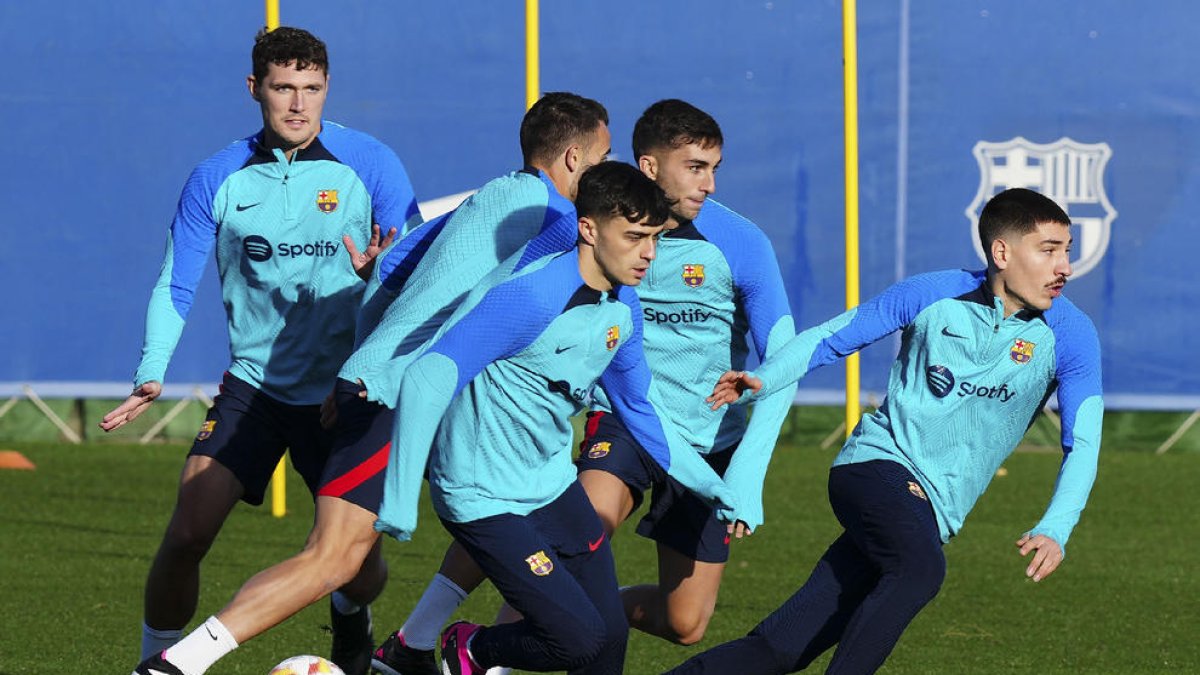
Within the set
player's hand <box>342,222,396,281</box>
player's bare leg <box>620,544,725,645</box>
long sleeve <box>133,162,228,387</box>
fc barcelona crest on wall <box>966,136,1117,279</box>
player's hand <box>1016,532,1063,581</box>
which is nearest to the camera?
player's hand <box>1016,532,1063,581</box>

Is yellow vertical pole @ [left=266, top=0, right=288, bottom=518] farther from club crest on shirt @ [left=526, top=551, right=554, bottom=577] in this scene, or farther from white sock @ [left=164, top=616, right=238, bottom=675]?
club crest on shirt @ [left=526, top=551, right=554, bottom=577]

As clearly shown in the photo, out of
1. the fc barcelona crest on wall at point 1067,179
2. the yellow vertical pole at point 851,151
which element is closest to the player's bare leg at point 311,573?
the yellow vertical pole at point 851,151

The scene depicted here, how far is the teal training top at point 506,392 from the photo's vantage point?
5055 millimetres

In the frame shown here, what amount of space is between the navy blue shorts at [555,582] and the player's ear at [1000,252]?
4.82 feet

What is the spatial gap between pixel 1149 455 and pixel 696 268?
767 cm

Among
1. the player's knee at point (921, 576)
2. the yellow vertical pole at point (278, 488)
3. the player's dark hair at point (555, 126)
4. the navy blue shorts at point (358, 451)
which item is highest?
the player's dark hair at point (555, 126)

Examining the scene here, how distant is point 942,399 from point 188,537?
2436 millimetres

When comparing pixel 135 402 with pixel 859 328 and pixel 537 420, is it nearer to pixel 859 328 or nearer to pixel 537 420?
pixel 537 420

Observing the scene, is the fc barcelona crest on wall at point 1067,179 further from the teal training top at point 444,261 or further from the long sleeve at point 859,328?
the teal training top at point 444,261

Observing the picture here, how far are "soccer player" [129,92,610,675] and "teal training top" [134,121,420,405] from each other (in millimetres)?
354

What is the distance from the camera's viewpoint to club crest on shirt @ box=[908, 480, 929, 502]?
5715mm

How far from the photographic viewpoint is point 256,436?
6316mm

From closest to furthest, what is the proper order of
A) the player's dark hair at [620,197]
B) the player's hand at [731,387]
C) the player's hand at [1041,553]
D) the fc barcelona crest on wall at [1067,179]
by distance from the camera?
the player's dark hair at [620,197] < the player's hand at [1041,553] < the player's hand at [731,387] < the fc barcelona crest on wall at [1067,179]

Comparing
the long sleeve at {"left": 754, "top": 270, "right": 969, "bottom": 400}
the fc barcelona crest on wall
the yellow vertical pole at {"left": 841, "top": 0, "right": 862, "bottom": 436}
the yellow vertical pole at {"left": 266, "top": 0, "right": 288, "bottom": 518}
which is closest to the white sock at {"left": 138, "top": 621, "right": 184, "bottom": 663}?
the long sleeve at {"left": 754, "top": 270, "right": 969, "bottom": 400}
